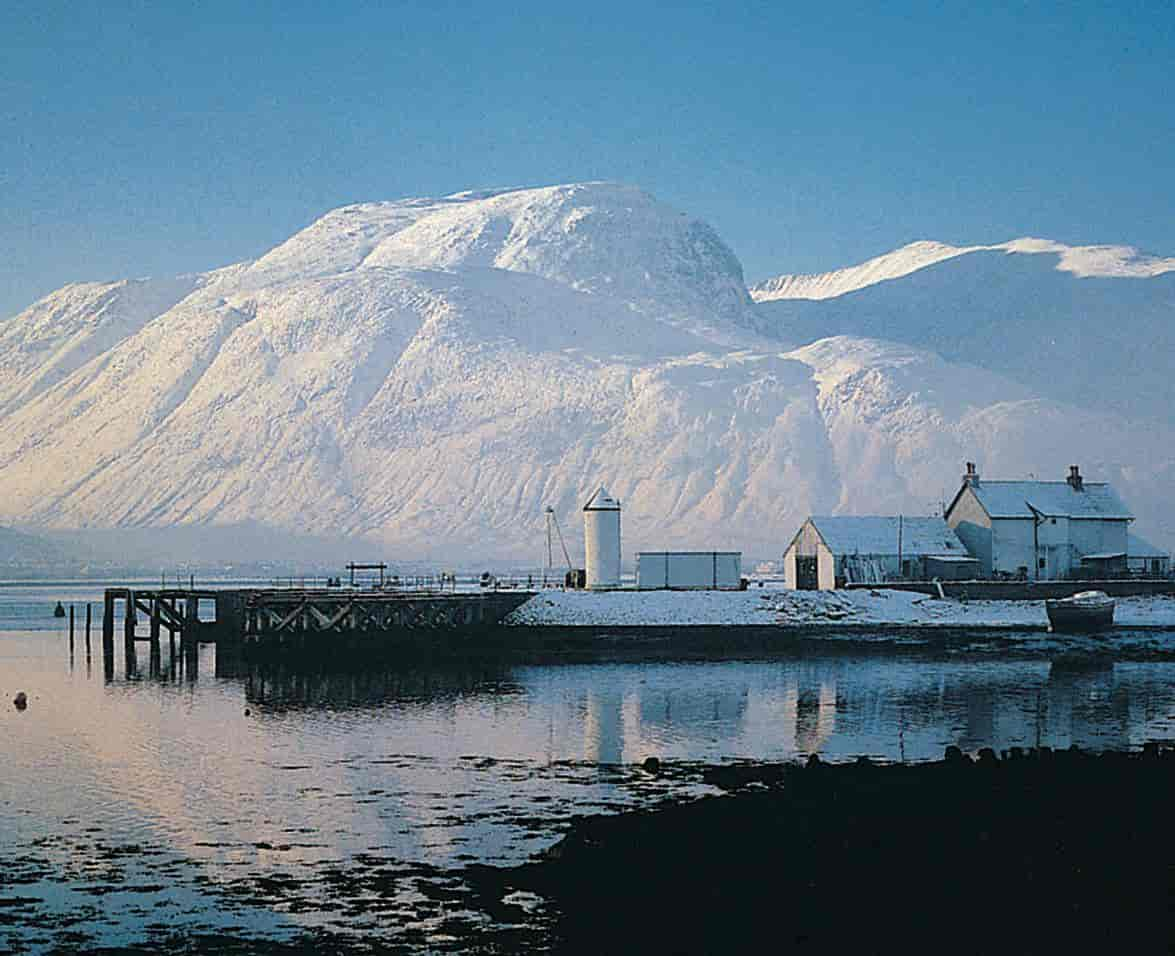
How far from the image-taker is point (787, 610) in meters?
70.5

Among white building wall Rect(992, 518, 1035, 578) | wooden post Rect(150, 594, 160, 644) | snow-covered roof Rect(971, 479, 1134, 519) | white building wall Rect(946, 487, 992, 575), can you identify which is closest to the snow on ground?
white building wall Rect(992, 518, 1035, 578)

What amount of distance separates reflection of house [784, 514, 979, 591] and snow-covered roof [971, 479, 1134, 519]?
8.51 feet

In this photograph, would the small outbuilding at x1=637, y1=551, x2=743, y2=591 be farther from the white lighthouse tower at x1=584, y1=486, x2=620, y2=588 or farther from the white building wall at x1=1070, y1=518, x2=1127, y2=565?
the white building wall at x1=1070, y1=518, x2=1127, y2=565

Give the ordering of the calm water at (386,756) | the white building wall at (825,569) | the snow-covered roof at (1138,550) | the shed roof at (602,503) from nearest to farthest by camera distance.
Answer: the calm water at (386,756), the shed roof at (602,503), the white building wall at (825,569), the snow-covered roof at (1138,550)

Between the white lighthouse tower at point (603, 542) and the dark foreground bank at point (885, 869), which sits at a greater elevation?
the white lighthouse tower at point (603, 542)

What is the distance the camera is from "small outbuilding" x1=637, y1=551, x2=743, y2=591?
247 feet

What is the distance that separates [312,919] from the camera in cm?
2259

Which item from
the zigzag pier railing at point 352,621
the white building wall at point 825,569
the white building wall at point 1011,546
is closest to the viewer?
the zigzag pier railing at point 352,621

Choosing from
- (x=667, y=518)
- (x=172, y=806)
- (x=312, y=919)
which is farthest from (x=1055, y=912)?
(x=667, y=518)

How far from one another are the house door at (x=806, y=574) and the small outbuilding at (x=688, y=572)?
325 cm

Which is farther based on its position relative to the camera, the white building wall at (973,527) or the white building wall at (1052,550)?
the white building wall at (1052,550)

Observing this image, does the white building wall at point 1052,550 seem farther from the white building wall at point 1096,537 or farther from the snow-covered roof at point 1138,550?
the snow-covered roof at point 1138,550

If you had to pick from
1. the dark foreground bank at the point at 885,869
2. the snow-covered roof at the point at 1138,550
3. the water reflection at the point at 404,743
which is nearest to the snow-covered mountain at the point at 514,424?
the snow-covered roof at the point at 1138,550

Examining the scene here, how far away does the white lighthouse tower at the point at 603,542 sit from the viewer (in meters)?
73.8
